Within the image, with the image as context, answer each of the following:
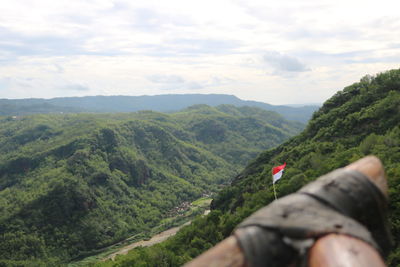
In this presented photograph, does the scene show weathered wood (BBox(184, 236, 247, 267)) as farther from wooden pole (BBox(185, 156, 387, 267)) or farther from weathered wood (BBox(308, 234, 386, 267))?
weathered wood (BBox(308, 234, 386, 267))

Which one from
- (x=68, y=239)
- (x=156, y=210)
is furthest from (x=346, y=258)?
(x=156, y=210)

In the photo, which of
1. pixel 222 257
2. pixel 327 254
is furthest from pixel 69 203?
pixel 327 254

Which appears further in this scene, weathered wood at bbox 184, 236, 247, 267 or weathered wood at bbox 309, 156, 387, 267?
weathered wood at bbox 184, 236, 247, 267

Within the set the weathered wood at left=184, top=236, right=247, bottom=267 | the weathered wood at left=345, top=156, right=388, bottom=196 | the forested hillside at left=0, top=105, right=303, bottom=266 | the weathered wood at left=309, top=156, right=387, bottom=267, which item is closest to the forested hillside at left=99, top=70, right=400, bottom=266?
the weathered wood at left=345, top=156, right=388, bottom=196

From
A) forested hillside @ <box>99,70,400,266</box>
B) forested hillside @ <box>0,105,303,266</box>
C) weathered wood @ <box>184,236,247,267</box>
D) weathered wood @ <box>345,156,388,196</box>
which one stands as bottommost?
forested hillside @ <box>0,105,303,266</box>

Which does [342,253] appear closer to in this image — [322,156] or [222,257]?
[222,257]

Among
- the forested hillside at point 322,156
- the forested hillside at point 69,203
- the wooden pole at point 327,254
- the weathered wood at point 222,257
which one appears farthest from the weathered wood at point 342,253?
the forested hillside at point 69,203

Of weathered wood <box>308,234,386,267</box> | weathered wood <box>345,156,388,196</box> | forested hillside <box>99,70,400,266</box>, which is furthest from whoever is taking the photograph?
forested hillside <box>99,70,400,266</box>
